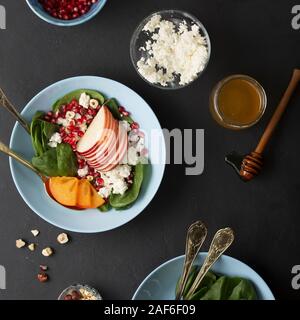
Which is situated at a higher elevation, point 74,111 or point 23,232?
point 74,111

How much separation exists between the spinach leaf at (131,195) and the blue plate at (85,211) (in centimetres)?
2

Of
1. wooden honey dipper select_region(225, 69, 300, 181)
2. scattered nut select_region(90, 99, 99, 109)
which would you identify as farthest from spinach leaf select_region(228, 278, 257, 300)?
scattered nut select_region(90, 99, 99, 109)

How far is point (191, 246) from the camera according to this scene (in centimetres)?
142

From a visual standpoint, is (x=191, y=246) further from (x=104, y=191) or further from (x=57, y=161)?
(x=57, y=161)

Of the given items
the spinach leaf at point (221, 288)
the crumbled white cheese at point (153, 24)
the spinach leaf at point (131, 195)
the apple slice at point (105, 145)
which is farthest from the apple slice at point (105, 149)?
the spinach leaf at point (221, 288)

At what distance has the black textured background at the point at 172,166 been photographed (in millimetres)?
1497

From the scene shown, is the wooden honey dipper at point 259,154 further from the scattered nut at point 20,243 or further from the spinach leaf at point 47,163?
the scattered nut at point 20,243

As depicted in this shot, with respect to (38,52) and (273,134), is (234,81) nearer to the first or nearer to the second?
(273,134)

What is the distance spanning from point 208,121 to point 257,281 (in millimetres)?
485

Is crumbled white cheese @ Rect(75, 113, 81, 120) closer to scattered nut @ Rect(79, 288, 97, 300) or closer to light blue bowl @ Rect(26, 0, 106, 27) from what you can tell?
light blue bowl @ Rect(26, 0, 106, 27)

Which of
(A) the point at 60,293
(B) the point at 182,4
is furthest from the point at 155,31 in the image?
(A) the point at 60,293

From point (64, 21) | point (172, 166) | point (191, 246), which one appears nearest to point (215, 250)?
point (191, 246)

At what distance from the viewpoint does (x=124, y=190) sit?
1.44 m

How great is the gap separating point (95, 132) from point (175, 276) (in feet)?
1.56
